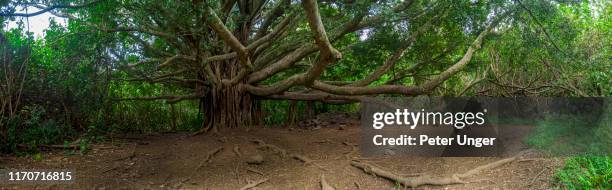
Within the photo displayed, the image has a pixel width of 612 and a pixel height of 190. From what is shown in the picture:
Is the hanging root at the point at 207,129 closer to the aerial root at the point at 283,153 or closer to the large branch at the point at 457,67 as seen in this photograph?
the aerial root at the point at 283,153

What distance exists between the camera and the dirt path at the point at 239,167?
6168 mm

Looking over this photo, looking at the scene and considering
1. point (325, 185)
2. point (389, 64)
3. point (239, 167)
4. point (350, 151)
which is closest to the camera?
point (325, 185)

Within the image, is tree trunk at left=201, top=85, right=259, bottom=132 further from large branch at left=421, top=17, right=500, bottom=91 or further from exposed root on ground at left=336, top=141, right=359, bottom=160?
large branch at left=421, top=17, right=500, bottom=91

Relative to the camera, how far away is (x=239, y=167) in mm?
7070

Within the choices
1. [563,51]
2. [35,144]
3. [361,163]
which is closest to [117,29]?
[35,144]

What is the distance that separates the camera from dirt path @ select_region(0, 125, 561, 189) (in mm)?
6168

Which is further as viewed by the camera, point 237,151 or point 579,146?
point 237,151

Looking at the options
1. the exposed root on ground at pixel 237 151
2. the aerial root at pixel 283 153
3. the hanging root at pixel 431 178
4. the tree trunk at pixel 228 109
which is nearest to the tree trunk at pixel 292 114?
the tree trunk at pixel 228 109

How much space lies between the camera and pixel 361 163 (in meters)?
7.03

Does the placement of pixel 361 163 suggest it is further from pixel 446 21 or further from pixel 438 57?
pixel 438 57

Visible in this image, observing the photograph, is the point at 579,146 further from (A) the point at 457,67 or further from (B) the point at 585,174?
(A) the point at 457,67

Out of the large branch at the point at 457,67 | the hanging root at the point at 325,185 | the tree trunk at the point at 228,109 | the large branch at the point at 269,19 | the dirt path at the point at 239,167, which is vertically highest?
the large branch at the point at 269,19

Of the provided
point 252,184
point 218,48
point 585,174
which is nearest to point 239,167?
point 252,184

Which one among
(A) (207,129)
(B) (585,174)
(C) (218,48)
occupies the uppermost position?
(C) (218,48)
